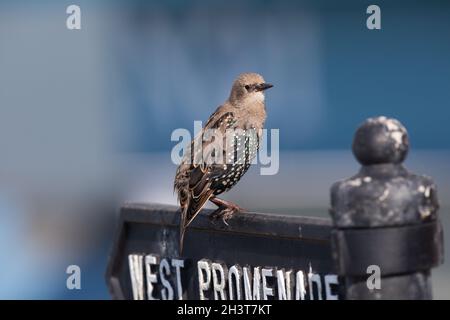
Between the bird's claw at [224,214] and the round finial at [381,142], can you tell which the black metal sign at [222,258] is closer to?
the bird's claw at [224,214]

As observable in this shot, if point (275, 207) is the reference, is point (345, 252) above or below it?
above

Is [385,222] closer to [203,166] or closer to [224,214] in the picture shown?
[224,214]

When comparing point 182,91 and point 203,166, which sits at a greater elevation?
point 182,91

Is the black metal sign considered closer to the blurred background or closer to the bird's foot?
the bird's foot

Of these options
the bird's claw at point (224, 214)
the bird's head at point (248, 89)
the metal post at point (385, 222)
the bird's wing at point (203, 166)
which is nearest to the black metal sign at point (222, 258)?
the bird's claw at point (224, 214)

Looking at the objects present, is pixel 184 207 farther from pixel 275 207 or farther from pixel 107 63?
pixel 107 63

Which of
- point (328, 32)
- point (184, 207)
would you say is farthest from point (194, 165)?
point (328, 32)

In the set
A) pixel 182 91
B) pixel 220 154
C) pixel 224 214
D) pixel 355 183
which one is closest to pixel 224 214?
pixel 224 214
